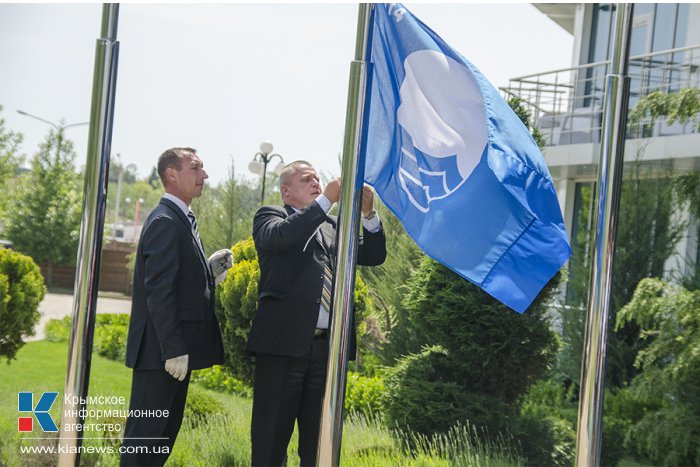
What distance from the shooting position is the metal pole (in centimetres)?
364

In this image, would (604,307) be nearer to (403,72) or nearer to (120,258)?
(403,72)

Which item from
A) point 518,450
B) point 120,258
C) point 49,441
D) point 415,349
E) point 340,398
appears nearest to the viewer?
point 340,398

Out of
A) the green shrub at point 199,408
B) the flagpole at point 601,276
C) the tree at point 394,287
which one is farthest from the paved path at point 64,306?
the flagpole at point 601,276

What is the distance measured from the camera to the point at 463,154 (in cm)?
388

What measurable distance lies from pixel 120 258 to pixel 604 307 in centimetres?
1410

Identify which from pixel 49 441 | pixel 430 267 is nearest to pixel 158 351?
pixel 49 441

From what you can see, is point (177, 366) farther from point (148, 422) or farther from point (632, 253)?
point (632, 253)

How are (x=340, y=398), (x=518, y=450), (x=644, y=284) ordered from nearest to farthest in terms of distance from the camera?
(x=340, y=398), (x=518, y=450), (x=644, y=284)

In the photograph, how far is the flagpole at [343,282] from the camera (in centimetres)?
366

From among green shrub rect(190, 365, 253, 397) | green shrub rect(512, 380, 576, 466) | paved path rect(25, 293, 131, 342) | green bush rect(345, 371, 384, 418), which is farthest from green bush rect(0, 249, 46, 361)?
paved path rect(25, 293, 131, 342)

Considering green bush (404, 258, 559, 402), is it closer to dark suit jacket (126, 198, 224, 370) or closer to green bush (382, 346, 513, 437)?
green bush (382, 346, 513, 437)

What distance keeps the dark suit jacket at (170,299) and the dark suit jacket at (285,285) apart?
1.01 ft

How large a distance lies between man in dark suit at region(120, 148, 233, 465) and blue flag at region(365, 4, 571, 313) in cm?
131

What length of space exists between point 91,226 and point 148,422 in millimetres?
1439
